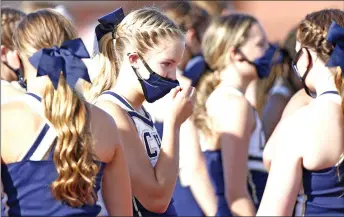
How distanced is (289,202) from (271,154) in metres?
0.31

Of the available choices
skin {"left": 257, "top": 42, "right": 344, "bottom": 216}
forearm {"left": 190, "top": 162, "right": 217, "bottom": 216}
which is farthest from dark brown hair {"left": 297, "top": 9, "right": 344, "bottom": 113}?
forearm {"left": 190, "top": 162, "right": 217, "bottom": 216}

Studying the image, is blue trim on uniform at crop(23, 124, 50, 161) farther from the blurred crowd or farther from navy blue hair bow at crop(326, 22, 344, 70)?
navy blue hair bow at crop(326, 22, 344, 70)

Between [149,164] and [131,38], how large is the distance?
21.2 inches

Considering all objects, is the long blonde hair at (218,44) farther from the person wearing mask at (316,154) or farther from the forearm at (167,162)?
the forearm at (167,162)

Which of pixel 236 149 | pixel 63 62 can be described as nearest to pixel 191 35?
pixel 236 149

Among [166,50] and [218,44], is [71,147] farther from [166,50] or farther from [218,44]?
[218,44]

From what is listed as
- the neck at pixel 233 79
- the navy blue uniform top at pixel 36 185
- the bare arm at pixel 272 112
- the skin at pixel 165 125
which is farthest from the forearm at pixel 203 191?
the navy blue uniform top at pixel 36 185

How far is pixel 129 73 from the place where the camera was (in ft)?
11.1

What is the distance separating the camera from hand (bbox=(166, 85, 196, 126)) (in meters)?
3.31

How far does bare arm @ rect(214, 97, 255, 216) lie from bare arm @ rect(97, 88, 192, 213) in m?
1.53

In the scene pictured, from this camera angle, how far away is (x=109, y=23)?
340 cm

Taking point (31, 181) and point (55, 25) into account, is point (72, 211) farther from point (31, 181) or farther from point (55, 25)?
point (55, 25)

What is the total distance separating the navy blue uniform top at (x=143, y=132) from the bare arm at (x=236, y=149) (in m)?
1.43

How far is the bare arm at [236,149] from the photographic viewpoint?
15.7 feet
